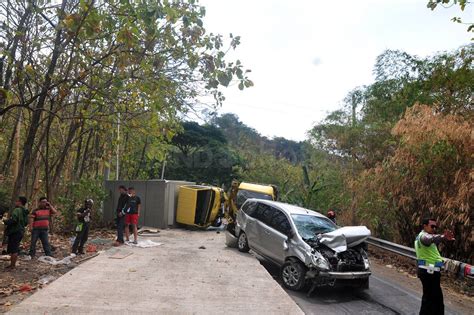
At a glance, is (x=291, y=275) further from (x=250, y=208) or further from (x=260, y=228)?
A: (x=250, y=208)

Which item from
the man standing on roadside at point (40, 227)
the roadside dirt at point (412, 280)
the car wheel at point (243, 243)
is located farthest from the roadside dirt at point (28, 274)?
the roadside dirt at point (412, 280)

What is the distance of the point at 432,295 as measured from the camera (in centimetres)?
700

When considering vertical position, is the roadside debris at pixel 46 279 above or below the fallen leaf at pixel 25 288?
below

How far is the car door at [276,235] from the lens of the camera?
1018 centimetres

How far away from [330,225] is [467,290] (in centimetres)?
338

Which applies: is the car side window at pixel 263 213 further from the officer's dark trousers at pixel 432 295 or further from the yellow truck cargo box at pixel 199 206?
the yellow truck cargo box at pixel 199 206

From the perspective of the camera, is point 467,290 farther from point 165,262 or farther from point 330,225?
point 165,262

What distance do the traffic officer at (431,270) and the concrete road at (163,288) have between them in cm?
211

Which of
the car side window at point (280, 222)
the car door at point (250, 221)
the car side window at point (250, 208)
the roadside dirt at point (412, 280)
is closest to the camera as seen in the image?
the roadside dirt at point (412, 280)

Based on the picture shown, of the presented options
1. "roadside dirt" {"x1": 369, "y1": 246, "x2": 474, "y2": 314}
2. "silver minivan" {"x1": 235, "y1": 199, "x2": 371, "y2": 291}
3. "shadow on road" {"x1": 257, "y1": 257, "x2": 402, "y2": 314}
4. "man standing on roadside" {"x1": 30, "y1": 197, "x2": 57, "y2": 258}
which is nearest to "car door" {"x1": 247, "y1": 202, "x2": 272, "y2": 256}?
"silver minivan" {"x1": 235, "y1": 199, "x2": 371, "y2": 291}

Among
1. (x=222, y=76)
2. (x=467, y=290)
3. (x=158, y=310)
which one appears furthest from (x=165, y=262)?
(x=467, y=290)

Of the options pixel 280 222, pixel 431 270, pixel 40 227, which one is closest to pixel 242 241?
pixel 280 222

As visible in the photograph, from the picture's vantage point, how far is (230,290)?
796 centimetres

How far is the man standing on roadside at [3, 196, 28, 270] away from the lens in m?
9.16
